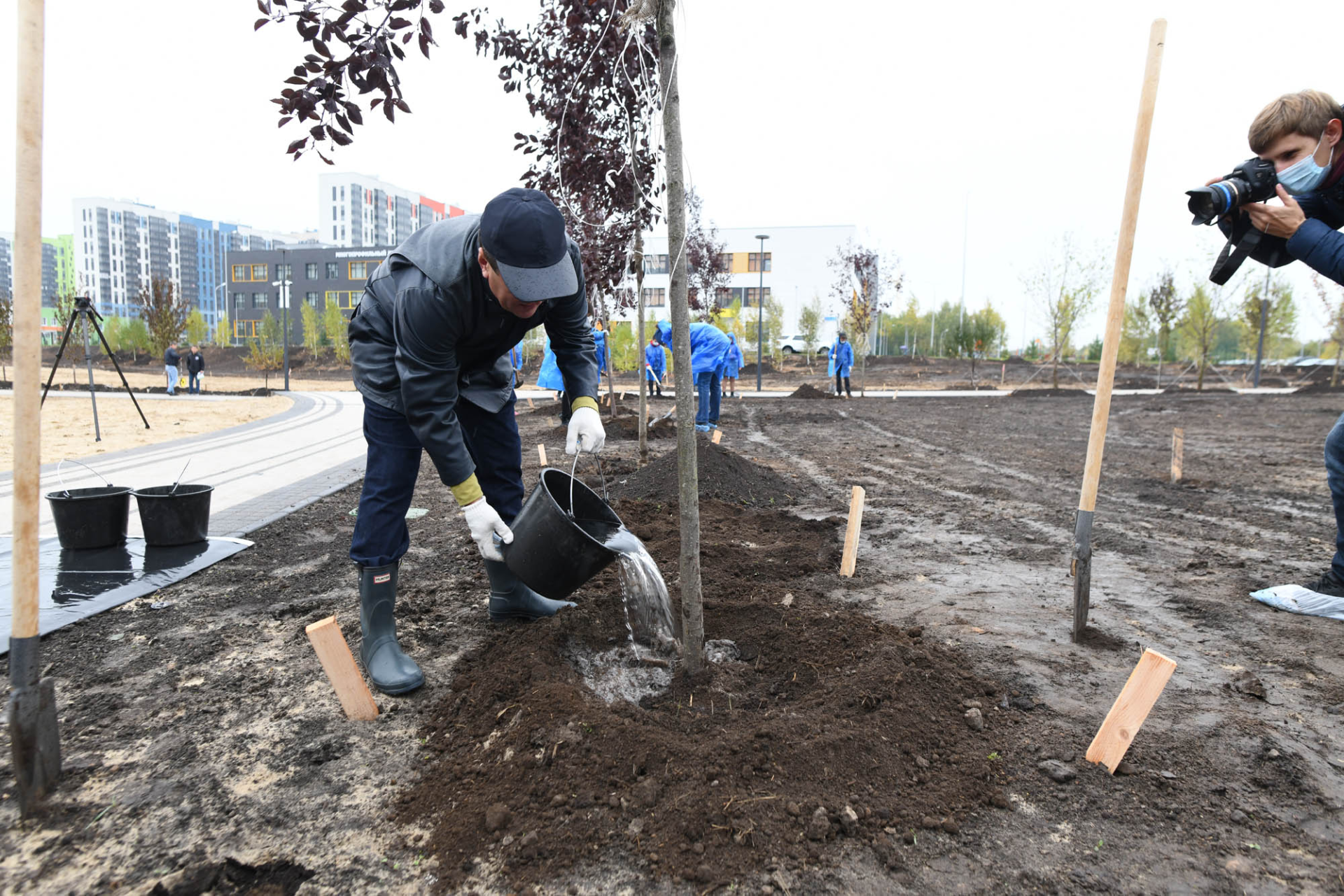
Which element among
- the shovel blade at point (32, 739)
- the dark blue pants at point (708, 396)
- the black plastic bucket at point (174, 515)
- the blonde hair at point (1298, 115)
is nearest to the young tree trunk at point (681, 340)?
the shovel blade at point (32, 739)

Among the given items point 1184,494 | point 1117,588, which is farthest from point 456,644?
point 1184,494

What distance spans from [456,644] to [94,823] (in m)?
1.31

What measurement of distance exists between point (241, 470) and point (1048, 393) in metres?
22.0

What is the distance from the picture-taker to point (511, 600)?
3219mm

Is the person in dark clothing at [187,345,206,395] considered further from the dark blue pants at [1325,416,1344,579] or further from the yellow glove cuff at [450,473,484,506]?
the dark blue pants at [1325,416,1344,579]

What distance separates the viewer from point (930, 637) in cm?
301

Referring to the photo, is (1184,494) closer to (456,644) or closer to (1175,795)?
(1175,795)

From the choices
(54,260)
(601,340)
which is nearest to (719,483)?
(601,340)

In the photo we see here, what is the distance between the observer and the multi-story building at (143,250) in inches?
3809

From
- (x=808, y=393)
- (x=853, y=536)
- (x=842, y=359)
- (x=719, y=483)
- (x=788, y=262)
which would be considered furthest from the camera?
(x=788, y=262)

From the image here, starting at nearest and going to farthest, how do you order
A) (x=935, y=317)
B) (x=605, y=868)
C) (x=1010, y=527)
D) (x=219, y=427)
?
(x=605, y=868)
(x=1010, y=527)
(x=219, y=427)
(x=935, y=317)

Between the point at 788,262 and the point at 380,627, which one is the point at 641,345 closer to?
the point at 380,627

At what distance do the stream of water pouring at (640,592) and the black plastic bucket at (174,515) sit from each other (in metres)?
2.84

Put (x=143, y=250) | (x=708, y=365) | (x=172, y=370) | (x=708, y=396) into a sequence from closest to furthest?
Answer: (x=708, y=365) → (x=708, y=396) → (x=172, y=370) → (x=143, y=250)
